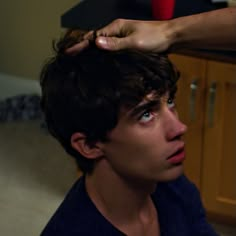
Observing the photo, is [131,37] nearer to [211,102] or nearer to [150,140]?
[150,140]

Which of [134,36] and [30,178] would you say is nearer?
[134,36]

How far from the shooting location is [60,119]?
1.22m

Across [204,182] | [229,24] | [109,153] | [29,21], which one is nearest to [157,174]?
[109,153]

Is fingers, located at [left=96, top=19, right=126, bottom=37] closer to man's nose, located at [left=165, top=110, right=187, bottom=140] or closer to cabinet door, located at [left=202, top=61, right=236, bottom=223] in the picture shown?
man's nose, located at [left=165, top=110, right=187, bottom=140]

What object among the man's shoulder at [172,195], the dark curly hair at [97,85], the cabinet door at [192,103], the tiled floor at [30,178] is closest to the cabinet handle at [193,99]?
the cabinet door at [192,103]

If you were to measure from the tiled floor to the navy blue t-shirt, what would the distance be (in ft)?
3.55

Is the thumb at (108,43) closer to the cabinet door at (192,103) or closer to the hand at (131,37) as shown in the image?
the hand at (131,37)

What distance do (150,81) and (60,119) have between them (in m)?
0.18

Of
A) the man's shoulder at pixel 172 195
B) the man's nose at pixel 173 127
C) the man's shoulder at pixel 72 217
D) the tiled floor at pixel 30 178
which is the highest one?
the man's nose at pixel 173 127

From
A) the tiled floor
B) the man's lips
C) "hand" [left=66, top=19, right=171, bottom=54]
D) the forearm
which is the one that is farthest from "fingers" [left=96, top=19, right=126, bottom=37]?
the tiled floor

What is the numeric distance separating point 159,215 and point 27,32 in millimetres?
1983

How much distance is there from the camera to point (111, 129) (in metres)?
1.21

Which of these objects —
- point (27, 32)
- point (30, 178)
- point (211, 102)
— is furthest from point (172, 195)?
point (27, 32)

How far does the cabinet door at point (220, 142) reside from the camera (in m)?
2.12
